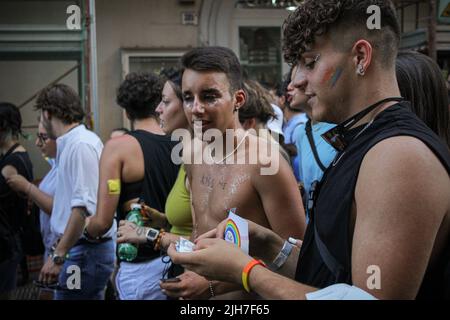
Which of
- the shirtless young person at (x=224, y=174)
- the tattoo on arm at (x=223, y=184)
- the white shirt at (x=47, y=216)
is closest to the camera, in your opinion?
the shirtless young person at (x=224, y=174)

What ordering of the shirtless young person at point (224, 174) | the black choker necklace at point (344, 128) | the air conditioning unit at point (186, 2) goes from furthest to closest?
the air conditioning unit at point (186, 2), the shirtless young person at point (224, 174), the black choker necklace at point (344, 128)

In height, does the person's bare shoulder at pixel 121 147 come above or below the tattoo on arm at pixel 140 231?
above

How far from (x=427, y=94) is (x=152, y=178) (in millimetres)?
1785

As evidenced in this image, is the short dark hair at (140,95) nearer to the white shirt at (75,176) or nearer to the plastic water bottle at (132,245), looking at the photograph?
the white shirt at (75,176)

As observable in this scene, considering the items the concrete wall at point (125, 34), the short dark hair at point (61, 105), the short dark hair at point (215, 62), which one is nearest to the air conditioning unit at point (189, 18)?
the concrete wall at point (125, 34)

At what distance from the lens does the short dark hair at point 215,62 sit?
2457 millimetres

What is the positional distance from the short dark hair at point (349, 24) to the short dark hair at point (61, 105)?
106 inches

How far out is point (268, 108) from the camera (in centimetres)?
380

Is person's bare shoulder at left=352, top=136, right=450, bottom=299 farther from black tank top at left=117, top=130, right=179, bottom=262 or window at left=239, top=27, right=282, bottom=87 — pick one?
window at left=239, top=27, right=282, bottom=87

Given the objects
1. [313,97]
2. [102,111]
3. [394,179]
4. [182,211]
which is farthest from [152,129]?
[102,111]

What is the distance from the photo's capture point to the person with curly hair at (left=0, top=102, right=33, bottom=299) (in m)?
3.66

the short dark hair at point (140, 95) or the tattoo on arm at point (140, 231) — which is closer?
the tattoo on arm at point (140, 231)

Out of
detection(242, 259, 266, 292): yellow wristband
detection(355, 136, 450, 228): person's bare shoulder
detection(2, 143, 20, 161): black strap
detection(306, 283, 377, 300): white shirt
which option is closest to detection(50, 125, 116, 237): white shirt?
detection(2, 143, 20, 161): black strap

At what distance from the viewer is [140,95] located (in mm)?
3273
